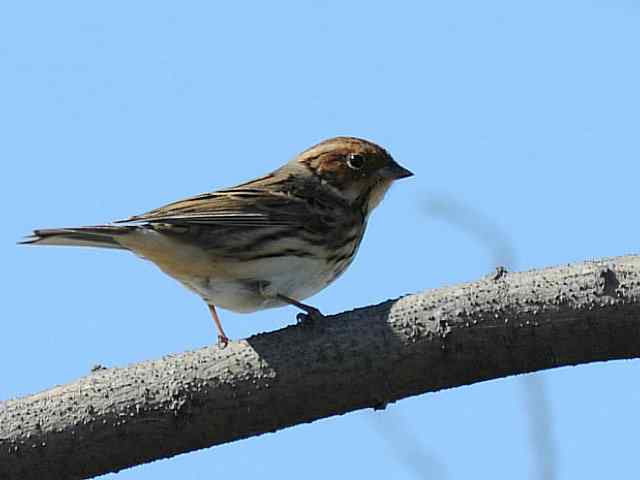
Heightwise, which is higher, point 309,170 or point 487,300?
point 309,170

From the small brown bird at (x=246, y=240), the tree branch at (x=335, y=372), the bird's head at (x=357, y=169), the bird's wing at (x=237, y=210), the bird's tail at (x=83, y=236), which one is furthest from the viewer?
the bird's head at (x=357, y=169)

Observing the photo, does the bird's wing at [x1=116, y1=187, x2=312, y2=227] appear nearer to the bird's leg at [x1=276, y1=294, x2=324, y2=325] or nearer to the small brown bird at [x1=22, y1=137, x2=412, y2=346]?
the small brown bird at [x1=22, y1=137, x2=412, y2=346]

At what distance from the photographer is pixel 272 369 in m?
3.41

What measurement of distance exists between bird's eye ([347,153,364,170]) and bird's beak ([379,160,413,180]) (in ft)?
0.47

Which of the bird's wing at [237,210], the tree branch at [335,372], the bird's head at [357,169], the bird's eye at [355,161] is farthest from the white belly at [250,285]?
the tree branch at [335,372]

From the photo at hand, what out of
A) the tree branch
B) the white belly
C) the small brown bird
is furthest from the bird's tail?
the tree branch

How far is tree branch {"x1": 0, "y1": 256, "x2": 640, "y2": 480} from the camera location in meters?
3.27

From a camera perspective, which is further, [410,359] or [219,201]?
[219,201]

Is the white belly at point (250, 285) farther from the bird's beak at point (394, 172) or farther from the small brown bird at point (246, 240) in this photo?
the bird's beak at point (394, 172)

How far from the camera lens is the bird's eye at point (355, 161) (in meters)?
6.46

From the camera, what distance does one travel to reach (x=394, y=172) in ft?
21.1

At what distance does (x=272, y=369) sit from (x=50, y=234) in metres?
1.71

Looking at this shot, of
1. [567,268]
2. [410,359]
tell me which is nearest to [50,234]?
[410,359]

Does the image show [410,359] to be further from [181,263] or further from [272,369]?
[181,263]
